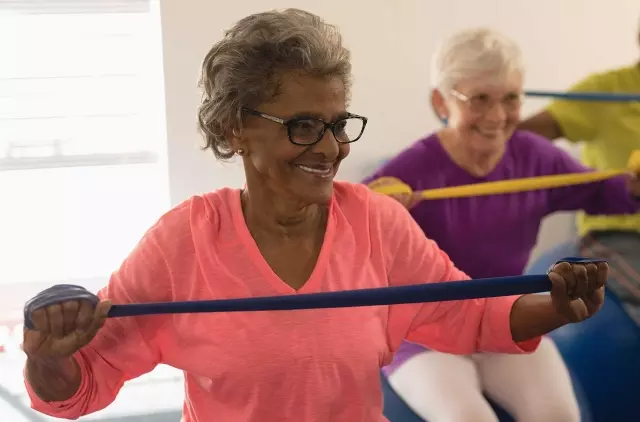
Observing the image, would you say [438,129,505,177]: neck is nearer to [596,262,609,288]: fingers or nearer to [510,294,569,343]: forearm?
[510,294,569,343]: forearm

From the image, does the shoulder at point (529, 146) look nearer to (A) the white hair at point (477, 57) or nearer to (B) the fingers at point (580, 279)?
(A) the white hair at point (477, 57)

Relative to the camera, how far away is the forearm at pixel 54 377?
1.14 metres

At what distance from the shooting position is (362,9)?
2.65m

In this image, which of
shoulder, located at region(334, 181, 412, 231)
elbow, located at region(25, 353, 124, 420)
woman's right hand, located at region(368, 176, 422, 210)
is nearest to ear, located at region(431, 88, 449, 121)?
woman's right hand, located at region(368, 176, 422, 210)

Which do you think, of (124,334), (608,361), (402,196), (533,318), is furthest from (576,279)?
(608,361)

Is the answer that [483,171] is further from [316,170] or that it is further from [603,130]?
[316,170]

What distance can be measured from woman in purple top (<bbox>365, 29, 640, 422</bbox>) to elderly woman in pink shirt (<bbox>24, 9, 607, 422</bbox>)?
1.28ft

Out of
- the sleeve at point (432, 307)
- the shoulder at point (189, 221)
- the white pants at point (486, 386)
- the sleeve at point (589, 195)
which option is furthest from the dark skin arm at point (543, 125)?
the shoulder at point (189, 221)

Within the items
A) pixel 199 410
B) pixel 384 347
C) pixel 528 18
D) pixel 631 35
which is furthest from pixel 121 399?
pixel 631 35

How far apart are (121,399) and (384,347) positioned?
1484 millimetres

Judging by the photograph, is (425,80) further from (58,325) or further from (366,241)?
(58,325)

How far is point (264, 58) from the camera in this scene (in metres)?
1.18

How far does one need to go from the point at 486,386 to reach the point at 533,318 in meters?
0.44

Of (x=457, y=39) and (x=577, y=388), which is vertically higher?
(x=457, y=39)
